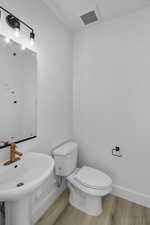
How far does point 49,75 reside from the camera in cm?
155

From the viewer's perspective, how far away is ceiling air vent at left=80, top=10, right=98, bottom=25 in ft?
5.39

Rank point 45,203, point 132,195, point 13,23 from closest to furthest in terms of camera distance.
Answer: point 13,23 < point 45,203 < point 132,195

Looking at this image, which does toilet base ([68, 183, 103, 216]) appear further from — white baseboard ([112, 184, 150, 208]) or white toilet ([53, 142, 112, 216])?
white baseboard ([112, 184, 150, 208])

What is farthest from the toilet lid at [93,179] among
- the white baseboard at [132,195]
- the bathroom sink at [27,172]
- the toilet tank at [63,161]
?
the bathroom sink at [27,172]

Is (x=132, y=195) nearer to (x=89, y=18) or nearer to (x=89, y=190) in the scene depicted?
(x=89, y=190)

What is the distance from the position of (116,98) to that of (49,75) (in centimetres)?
96

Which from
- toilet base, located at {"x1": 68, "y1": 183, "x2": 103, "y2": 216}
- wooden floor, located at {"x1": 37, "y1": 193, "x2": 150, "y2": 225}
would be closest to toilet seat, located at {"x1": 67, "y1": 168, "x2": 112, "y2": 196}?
toilet base, located at {"x1": 68, "y1": 183, "x2": 103, "y2": 216}

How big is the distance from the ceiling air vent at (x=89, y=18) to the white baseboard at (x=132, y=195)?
94.1 inches

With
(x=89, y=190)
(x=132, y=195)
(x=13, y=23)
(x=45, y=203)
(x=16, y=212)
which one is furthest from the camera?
(x=132, y=195)

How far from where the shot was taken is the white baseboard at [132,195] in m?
1.59

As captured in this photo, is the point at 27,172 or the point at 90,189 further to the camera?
the point at 90,189

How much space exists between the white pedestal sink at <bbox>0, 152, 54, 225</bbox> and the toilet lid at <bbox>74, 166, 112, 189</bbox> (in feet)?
2.11

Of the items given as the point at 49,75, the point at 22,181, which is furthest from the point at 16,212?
the point at 49,75

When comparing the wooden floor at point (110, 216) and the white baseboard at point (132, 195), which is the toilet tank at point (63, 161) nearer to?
the wooden floor at point (110, 216)
